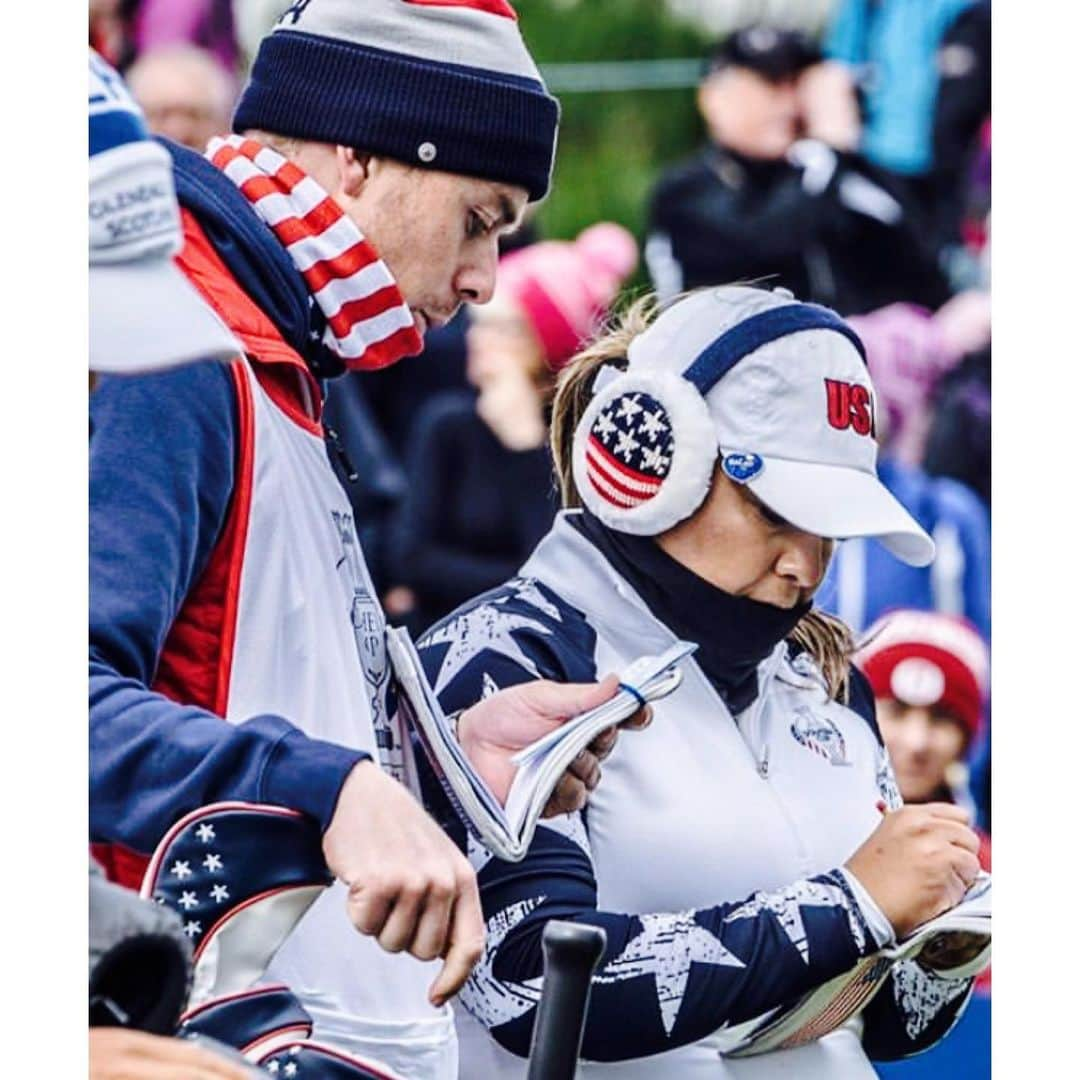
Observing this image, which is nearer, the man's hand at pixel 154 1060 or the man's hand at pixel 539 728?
the man's hand at pixel 154 1060

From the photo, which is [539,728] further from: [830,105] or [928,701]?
[830,105]

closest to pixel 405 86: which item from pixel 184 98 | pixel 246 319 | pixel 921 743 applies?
pixel 246 319

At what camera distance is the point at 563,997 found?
63.8 inches

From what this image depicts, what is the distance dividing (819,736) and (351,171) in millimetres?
629

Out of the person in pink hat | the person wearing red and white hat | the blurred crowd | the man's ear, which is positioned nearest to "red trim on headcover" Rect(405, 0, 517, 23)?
the man's ear

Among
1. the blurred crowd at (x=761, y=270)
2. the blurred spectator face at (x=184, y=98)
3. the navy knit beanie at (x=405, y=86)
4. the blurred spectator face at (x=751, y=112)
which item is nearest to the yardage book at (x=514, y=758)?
the navy knit beanie at (x=405, y=86)

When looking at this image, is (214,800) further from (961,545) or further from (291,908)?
(961,545)

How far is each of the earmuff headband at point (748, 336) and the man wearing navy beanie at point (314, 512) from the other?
258mm

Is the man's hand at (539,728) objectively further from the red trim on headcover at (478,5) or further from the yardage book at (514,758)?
the red trim on headcover at (478,5)

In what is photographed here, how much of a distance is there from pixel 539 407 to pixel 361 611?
7.31 ft

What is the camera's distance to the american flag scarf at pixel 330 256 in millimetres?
1815

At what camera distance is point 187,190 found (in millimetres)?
1749

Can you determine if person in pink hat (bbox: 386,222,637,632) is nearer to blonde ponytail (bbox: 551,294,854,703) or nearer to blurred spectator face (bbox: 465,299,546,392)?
blurred spectator face (bbox: 465,299,546,392)
